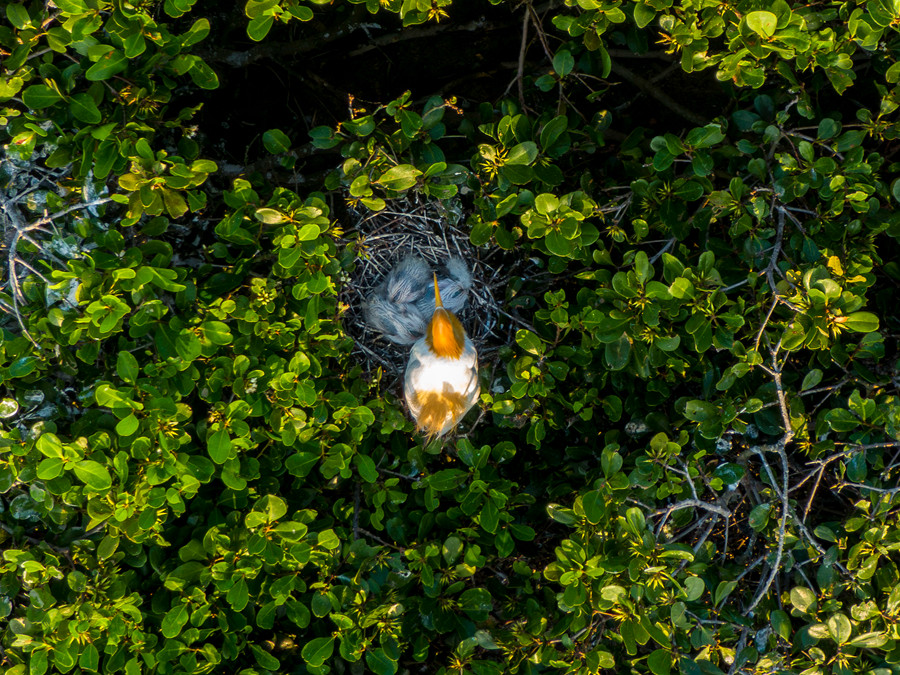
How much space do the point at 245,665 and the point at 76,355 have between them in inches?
42.9

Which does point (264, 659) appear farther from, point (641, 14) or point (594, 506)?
point (641, 14)

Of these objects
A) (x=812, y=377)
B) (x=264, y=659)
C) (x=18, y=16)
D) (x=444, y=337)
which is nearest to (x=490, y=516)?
(x=444, y=337)

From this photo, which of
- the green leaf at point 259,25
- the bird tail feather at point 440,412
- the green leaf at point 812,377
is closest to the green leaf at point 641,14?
the green leaf at point 259,25

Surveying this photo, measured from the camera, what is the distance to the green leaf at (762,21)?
1.64 meters

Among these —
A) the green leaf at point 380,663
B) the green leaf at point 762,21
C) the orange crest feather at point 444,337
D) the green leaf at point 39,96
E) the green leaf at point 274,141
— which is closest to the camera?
the green leaf at point 762,21

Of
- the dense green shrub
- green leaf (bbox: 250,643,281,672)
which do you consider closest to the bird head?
the dense green shrub

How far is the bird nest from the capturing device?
2502 millimetres

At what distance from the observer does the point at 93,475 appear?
67.9 inches

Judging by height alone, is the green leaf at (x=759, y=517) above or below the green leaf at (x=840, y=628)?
above

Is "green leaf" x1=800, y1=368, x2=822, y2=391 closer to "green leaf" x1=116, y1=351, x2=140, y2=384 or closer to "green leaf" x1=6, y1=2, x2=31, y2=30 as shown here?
"green leaf" x1=116, y1=351, x2=140, y2=384

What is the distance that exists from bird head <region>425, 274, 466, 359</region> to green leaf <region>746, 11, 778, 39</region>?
1280 mm

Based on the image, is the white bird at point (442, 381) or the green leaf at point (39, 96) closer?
the green leaf at point (39, 96)

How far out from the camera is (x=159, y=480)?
5.87ft

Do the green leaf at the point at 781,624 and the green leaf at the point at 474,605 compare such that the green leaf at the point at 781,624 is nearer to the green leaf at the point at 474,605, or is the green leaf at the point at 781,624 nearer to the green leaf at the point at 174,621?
the green leaf at the point at 474,605
